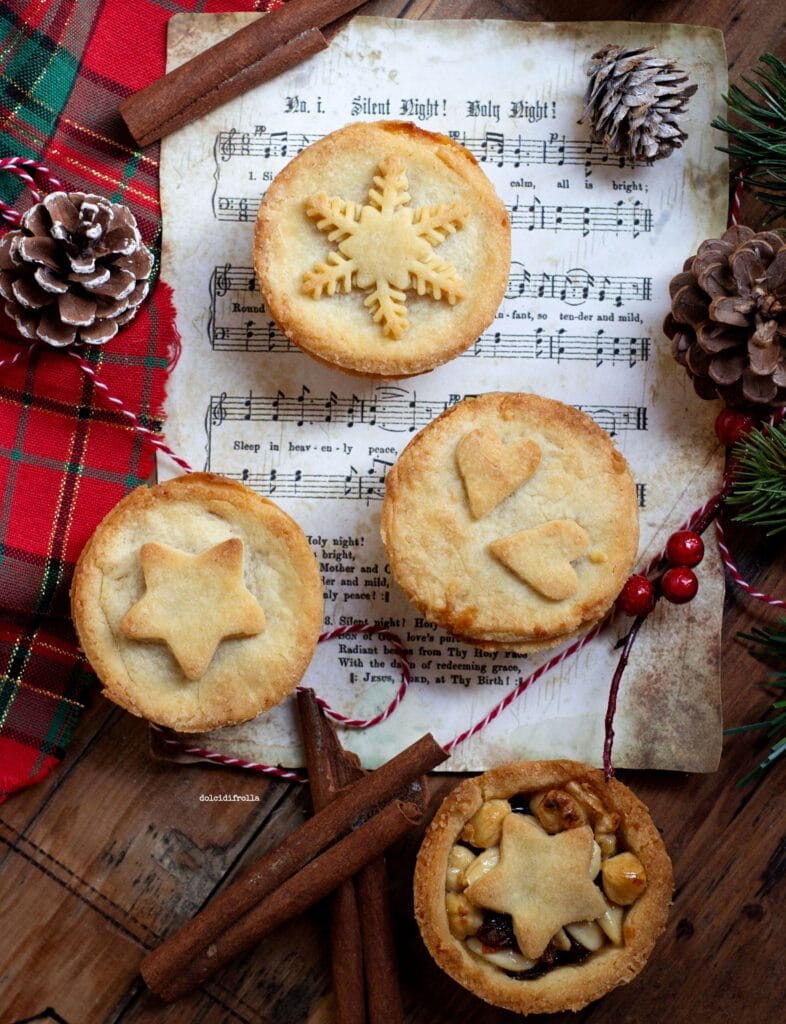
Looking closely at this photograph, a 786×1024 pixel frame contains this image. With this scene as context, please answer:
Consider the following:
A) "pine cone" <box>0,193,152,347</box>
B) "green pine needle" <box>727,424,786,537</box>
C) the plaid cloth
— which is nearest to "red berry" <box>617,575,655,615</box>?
"green pine needle" <box>727,424,786,537</box>

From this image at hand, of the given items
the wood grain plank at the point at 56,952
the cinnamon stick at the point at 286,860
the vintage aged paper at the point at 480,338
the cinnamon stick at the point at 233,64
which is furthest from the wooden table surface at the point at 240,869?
the cinnamon stick at the point at 233,64

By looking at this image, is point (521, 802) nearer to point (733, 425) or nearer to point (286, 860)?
point (286, 860)

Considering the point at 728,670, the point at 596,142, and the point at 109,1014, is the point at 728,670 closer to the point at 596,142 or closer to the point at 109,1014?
the point at 596,142

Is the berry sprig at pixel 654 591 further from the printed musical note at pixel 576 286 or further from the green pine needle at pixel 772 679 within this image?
the printed musical note at pixel 576 286

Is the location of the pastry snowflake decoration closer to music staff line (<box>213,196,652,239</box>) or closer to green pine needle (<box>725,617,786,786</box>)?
music staff line (<box>213,196,652,239</box>)

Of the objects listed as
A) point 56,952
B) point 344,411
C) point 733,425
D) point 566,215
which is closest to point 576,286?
point 566,215
